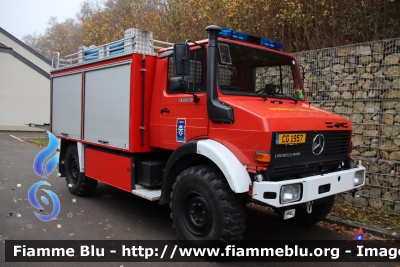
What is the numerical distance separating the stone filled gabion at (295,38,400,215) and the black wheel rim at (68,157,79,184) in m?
5.41

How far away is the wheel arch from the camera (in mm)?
3695

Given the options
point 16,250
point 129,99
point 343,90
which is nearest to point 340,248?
point 343,90

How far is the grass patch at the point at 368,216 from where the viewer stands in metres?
5.44

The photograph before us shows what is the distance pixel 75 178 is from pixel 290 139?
5.24 m

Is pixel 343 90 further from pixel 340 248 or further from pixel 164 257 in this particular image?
pixel 164 257

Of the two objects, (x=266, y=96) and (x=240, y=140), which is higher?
(x=266, y=96)

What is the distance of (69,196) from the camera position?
23.8 feet

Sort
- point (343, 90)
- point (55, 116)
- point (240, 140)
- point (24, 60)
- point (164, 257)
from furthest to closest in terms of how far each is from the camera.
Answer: point (24, 60), point (55, 116), point (343, 90), point (164, 257), point (240, 140)

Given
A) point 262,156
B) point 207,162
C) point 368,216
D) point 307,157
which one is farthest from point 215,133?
point 368,216

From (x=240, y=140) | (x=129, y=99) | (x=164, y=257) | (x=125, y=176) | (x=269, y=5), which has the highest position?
(x=269, y=5)

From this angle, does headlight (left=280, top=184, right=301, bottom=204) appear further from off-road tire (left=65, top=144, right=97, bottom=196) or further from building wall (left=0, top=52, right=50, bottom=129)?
building wall (left=0, top=52, right=50, bottom=129)

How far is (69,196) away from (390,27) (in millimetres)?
7811

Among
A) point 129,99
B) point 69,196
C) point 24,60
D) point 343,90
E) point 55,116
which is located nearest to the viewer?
point 129,99

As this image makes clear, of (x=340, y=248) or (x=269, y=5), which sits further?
(x=269, y=5)
